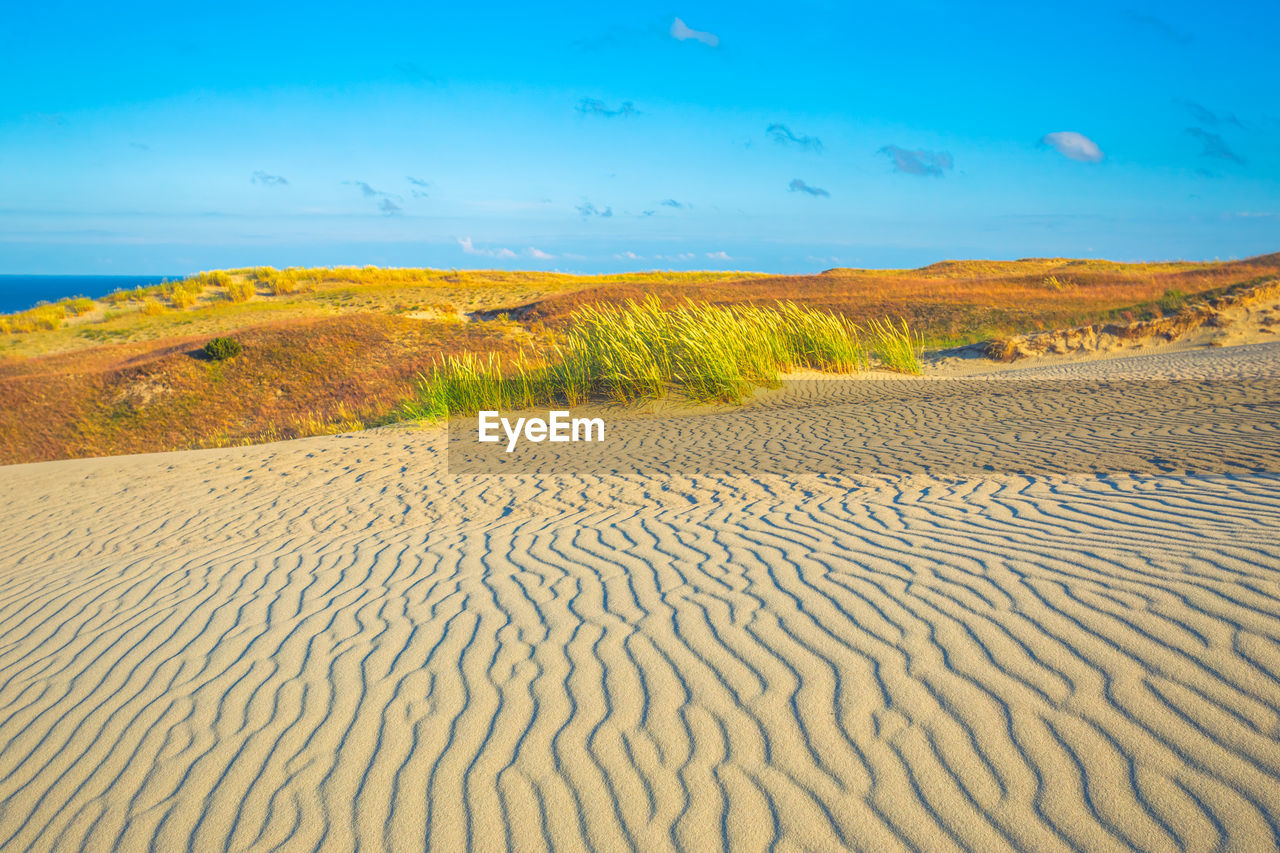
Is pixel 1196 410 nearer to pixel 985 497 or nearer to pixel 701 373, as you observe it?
pixel 985 497

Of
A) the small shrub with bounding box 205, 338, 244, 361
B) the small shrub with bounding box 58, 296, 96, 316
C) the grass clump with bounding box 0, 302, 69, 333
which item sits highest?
the small shrub with bounding box 205, 338, 244, 361

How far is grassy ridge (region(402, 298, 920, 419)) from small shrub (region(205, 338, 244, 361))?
6.43 m

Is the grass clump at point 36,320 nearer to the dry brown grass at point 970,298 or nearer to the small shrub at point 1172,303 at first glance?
the dry brown grass at point 970,298

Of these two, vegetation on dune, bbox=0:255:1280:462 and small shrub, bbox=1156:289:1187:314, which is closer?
vegetation on dune, bbox=0:255:1280:462

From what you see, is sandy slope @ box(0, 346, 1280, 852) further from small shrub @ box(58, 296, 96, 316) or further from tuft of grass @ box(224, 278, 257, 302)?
small shrub @ box(58, 296, 96, 316)

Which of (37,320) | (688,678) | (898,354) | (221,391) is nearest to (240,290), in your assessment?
(37,320)

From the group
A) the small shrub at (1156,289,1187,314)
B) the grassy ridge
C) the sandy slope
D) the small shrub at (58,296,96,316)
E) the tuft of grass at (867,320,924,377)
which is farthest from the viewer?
the small shrub at (58,296,96,316)

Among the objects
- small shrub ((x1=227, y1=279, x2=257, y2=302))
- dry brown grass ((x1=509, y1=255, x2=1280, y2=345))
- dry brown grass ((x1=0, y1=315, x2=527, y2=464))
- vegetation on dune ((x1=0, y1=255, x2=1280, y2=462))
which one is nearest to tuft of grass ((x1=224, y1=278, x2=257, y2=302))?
small shrub ((x1=227, y1=279, x2=257, y2=302))

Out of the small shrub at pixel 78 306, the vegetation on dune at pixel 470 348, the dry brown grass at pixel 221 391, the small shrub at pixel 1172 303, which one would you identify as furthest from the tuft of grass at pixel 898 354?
the small shrub at pixel 78 306

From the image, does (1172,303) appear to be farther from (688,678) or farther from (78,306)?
(78,306)

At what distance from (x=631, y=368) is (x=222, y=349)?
10.7 m

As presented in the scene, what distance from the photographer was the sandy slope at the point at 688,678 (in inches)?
77.9

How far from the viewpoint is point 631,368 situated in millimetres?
11430

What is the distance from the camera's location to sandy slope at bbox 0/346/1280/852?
6.49 feet
